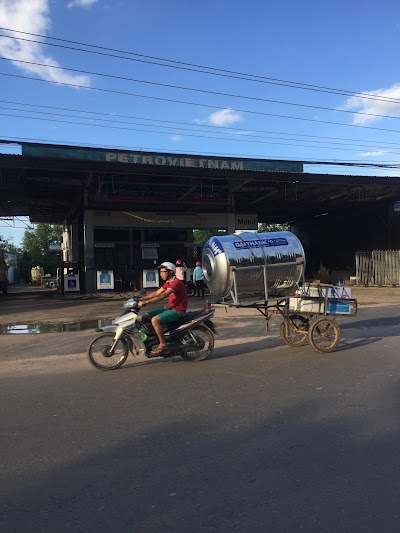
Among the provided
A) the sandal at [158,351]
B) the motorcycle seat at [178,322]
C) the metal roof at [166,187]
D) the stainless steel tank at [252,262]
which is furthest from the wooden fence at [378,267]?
the sandal at [158,351]

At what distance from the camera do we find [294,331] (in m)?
9.40

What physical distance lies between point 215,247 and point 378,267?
68.0ft

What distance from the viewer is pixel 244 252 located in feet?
29.3

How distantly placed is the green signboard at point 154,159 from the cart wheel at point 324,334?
47.2 feet

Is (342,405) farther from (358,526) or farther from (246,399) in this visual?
(358,526)

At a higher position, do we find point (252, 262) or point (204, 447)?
point (252, 262)

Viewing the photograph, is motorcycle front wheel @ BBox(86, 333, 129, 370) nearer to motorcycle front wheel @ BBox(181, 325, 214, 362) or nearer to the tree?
motorcycle front wheel @ BBox(181, 325, 214, 362)

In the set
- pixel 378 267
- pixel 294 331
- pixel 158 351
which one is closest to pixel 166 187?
pixel 378 267

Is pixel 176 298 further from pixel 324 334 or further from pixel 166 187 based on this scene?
pixel 166 187

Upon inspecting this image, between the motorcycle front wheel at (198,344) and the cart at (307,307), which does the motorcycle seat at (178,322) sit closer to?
the motorcycle front wheel at (198,344)

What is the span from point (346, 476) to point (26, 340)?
29.1 feet

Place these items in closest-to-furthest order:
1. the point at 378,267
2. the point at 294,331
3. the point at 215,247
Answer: the point at 215,247, the point at 294,331, the point at 378,267

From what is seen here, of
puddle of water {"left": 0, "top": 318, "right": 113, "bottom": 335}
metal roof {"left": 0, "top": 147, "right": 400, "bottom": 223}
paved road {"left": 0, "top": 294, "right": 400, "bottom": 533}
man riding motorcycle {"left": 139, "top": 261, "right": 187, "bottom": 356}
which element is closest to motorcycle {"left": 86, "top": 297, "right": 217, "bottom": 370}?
man riding motorcycle {"left": 139, "top": 261, "right": 187, "bottom": 356}

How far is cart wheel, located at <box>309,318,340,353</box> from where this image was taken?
8.73m
